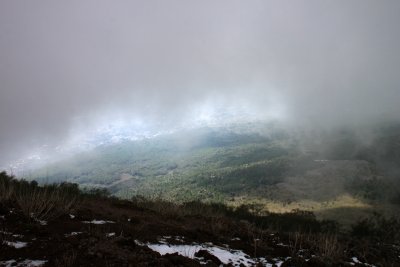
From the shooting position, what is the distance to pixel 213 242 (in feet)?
32.1

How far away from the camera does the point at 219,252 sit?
886 centimetres

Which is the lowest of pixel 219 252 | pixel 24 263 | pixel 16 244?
pixel 219 252

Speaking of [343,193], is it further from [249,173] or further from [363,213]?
[249,173]

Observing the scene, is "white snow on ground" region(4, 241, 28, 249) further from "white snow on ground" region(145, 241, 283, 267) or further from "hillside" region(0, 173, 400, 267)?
"white snow on ground" region(145, 241, 283, 267)

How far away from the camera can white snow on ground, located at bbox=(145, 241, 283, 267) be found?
8.13 meters

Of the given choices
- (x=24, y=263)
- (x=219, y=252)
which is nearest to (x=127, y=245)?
(x=24, y=263)

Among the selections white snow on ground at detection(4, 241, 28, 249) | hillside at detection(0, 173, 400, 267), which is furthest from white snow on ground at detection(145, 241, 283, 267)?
white snow on ground at detection(4, 241, 28, 249)

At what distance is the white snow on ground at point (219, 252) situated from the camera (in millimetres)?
8126

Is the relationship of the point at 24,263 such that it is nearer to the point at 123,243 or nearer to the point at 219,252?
the point at 123,243

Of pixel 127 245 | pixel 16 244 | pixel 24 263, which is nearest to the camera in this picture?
pixel 24 263

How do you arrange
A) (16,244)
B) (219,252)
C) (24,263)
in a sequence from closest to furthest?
(24,263) → (16,244) → (219,252)

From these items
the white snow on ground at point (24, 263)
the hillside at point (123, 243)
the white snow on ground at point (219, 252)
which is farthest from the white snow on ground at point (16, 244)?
the white snow on ground at point (219, 252)

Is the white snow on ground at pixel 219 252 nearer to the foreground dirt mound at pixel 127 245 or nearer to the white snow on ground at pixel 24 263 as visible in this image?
the foreground dirt mound at pixel 127 245

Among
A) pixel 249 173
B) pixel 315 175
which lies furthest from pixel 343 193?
pixel 249 173
